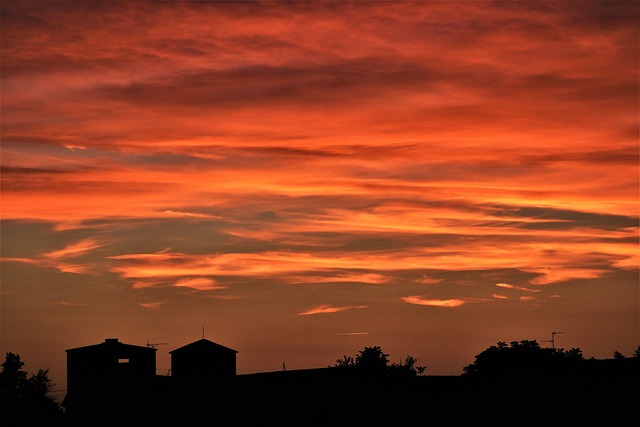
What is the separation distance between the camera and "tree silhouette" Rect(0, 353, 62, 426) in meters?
96.7

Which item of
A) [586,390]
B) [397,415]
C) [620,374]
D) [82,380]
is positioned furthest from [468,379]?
[82,380]

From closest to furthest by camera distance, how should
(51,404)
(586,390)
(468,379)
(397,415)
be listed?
(397,415) → (586,390) → (468,379) → (51,404)

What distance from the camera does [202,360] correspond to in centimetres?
10294

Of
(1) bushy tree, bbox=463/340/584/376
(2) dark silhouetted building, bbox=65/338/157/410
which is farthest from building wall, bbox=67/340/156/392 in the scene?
(1) bushy tree, bbox=463/340/584/376

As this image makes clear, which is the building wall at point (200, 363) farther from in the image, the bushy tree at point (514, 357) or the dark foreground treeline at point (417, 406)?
the dark foreground treeline at point (417, 406)

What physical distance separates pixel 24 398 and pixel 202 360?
26946mm

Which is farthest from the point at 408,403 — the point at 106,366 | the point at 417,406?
the point at 106,366

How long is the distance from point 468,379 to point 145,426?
16.7m

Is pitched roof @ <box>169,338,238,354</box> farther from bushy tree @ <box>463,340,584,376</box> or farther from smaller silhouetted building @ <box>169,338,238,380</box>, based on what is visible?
bushy tree @ <box>463,340,584,376</box>

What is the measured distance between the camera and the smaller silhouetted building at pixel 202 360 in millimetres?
102375

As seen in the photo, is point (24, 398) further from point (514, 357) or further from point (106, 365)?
point (514, 357)

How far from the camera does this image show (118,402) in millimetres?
54938

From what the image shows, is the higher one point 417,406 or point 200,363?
point 200,363

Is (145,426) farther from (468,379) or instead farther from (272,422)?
(468,379)
